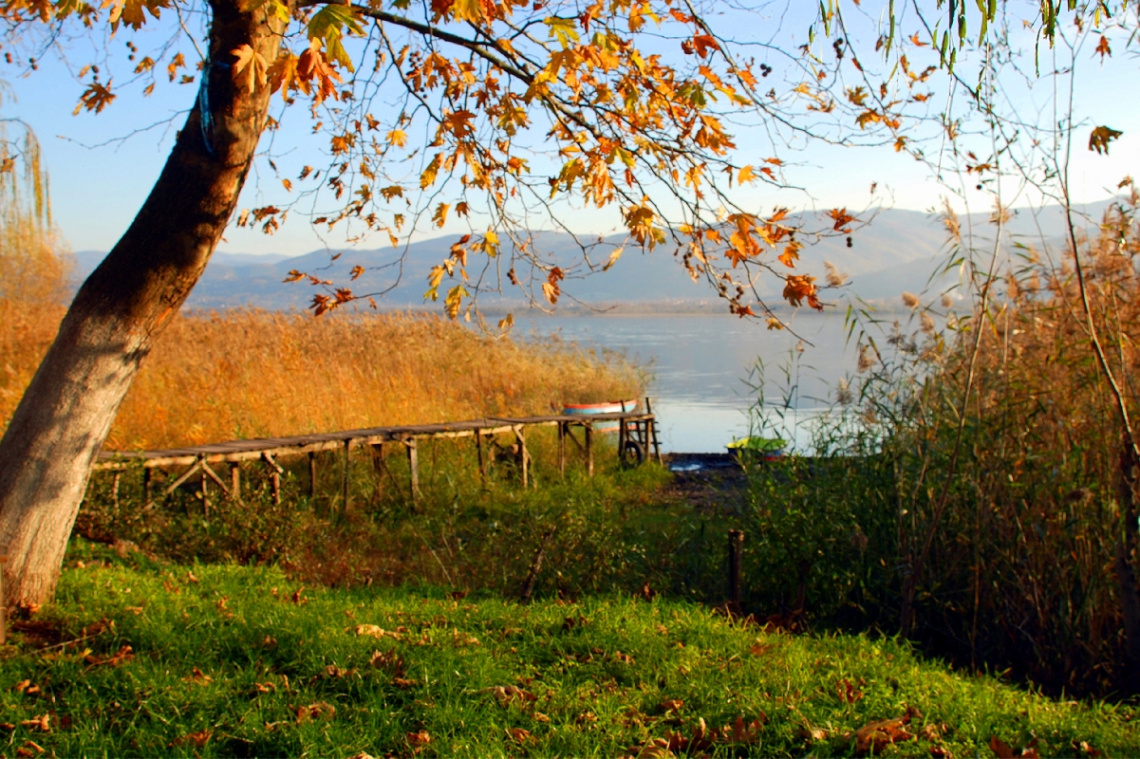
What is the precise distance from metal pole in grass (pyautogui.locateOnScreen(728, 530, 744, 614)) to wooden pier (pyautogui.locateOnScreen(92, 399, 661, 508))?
3.96 metres

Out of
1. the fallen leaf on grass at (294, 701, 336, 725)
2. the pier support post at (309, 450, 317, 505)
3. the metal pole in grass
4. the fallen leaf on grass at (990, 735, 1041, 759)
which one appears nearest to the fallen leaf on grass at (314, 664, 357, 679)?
the fallen leaf on grass at (294, 701, 336, 725)

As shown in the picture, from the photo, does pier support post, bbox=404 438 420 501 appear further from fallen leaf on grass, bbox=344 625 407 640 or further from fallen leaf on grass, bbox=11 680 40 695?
fallen leaf on grass, bbox=11 680 40 695

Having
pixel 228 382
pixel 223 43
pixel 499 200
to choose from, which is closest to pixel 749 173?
pixel 499 200

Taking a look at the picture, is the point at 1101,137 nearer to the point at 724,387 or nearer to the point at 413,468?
the point at 413,468

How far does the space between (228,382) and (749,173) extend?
832 cm

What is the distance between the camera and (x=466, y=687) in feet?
13.1

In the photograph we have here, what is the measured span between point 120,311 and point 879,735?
163 inches

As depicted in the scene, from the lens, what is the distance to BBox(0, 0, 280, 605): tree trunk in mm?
4703

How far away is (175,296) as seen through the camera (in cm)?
484

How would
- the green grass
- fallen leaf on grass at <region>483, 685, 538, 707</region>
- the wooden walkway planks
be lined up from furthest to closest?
1. the wooden walkway planks
2. fallen leaf on grass at <region>483, 685, 538, 707</region>
3. the green grass

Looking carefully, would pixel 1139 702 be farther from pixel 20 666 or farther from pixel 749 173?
pixel 20 666

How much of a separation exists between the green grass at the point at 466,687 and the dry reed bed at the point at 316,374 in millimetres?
2920

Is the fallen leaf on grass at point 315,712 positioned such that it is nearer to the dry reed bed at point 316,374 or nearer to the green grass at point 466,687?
the green grass at point 466,687

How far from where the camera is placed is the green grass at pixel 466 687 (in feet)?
Result: 11.6
